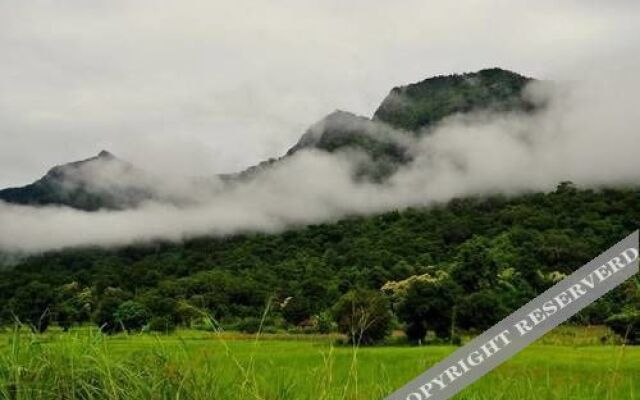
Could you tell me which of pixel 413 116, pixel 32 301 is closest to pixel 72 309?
pixel 32 301

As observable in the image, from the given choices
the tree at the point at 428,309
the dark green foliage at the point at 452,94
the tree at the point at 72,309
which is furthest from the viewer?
the dark green foliage at the point at 452,94

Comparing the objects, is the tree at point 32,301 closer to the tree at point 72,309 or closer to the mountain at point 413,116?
the tree at point 72,309

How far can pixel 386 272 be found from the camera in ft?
250

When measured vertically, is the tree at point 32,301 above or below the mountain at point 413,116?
below

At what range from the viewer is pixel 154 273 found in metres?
95.7

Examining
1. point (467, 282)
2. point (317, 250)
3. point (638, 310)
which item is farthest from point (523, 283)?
point (317, 250)

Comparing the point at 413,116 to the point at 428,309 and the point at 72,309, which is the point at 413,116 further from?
the point at 72,309

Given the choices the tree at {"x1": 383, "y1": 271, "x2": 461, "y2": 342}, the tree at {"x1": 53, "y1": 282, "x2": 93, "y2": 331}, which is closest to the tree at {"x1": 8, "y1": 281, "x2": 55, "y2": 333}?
the tree at {"x1": 383, "y1": 271, "x2": 461, "y2": 342}

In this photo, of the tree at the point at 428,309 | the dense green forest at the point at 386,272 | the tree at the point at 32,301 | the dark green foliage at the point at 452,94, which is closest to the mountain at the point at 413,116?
the dark green foliage at the point at 452,94

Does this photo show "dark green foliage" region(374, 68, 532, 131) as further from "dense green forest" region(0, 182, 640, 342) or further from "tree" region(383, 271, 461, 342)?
"tree" region(383, 271, 461, 342)

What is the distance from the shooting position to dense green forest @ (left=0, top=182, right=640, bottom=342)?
44.6 meters

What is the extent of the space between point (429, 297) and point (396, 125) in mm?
144650

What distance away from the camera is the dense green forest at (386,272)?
44.6m

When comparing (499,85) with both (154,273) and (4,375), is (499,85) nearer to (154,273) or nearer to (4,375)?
(154,273)
